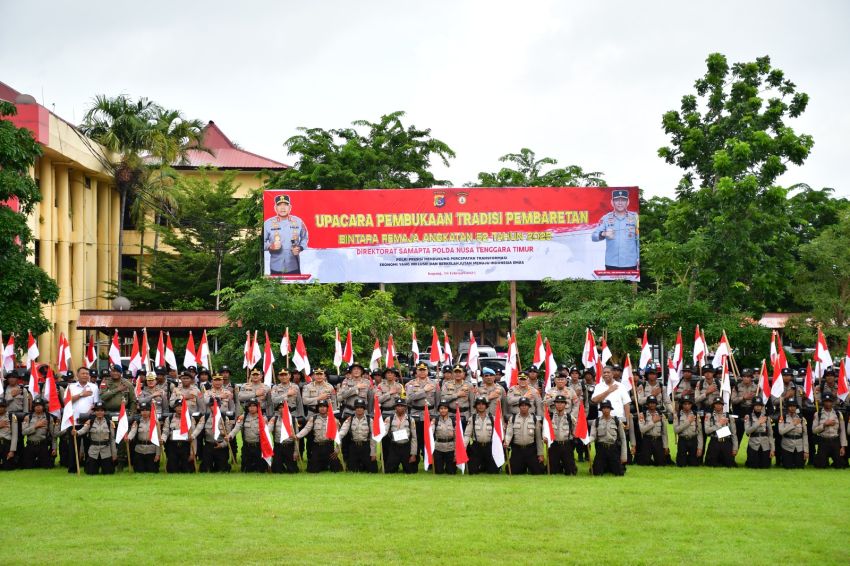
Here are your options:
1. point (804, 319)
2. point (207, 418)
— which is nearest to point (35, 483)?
point (207, 418)

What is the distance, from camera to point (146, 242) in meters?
48.0

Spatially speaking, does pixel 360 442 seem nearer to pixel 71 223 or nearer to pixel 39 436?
pixel 39 436

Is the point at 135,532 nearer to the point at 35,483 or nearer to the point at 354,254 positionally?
the point at 35,483

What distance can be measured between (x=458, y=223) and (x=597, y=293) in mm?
4765

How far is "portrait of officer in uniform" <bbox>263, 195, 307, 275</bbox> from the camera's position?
105ft

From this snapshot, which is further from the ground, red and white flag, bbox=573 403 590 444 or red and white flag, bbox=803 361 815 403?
red and white flag, bbox=803 361 815 403

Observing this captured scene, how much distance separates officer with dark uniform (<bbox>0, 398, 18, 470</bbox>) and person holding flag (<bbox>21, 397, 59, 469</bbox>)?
19 centimetres

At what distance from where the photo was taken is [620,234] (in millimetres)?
32375

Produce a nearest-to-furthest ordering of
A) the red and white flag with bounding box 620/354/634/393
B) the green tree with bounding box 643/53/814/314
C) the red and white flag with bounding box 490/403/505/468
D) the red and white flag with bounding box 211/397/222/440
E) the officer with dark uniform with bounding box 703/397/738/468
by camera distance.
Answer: the red and white flag with bounding box 490/403/505/468 < the red and white flag with bounding box 211/397/222/440 < the officer with dark uniform with bounding box 703/397/738/468 < the red and white flag with bounding box 620/354/634/393 < the green tree with bounding box 643/53/814/314

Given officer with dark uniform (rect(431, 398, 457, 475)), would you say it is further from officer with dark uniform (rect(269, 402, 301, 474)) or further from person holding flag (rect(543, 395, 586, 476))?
officer with dark uniform (rect(269, 402, 301, 474))

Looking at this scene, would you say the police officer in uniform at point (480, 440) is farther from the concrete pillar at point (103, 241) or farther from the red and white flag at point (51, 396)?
the concrete pillar at point (103, 241)

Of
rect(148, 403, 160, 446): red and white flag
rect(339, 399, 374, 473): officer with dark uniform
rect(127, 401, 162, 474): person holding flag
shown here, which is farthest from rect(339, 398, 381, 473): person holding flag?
rect(127, 401, 162, 474): person holding flag

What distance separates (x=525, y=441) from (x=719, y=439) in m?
3.09

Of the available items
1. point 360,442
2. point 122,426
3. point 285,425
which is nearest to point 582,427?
point 360,442
